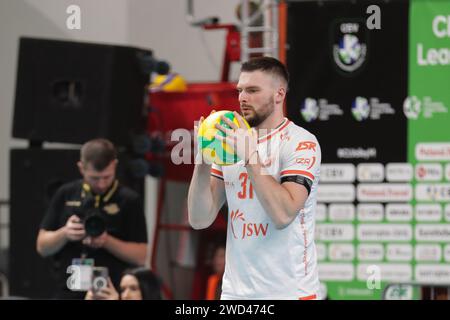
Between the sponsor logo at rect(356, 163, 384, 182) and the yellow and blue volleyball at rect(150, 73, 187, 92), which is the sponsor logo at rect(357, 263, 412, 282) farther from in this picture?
the yellow and blue volleyball at rect(150, 73, 187, 92)

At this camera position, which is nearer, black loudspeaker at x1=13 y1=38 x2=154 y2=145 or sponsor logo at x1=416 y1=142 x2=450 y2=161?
black loudspeaker at x1=13 y1=38 x2=154 y2=145

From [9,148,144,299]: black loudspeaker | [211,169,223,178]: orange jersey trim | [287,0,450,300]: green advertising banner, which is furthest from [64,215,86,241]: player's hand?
[211,169,223,178]: orange jersey trim

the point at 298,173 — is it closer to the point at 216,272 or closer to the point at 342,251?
the point at 342,251

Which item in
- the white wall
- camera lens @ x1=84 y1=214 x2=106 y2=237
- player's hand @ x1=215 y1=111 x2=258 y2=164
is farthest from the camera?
the white wall

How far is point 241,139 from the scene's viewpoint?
11.7 feet

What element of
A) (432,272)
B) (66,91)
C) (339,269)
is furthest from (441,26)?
(66,91)

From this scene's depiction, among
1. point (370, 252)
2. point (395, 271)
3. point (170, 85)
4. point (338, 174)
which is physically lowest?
point (395, 271)

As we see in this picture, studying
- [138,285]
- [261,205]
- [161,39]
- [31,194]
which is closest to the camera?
[261,205]

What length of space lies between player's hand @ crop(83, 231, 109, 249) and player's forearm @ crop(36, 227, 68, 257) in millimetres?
127

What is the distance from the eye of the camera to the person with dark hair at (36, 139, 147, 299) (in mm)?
5680

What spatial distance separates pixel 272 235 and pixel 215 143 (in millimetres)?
439

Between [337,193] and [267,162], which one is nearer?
[267,162]

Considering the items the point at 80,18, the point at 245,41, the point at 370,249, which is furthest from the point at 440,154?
the point at 80,18

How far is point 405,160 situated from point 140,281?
2.08m
